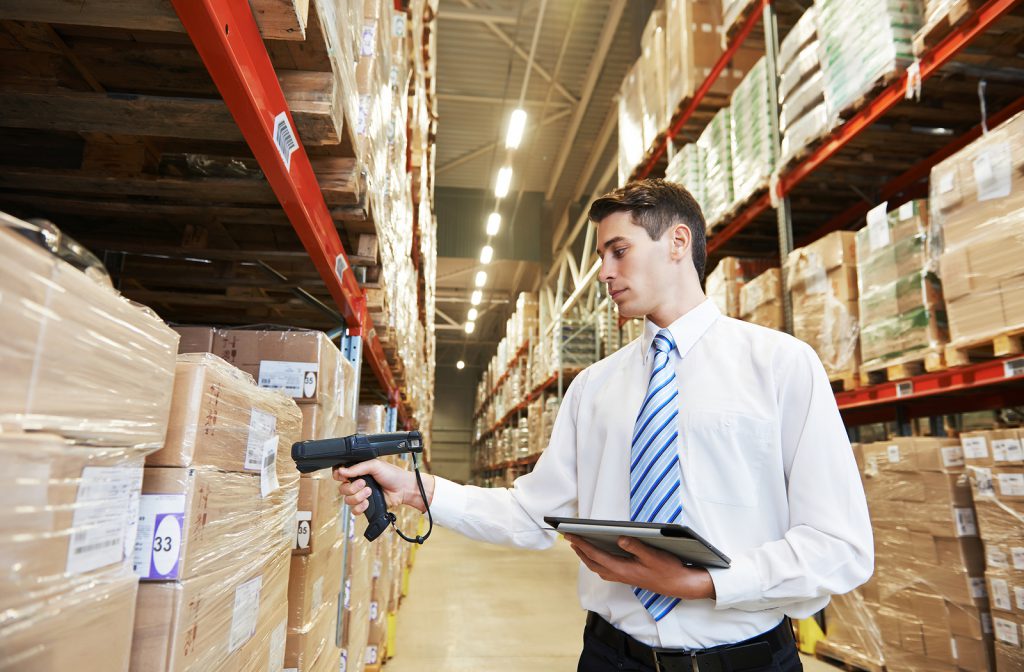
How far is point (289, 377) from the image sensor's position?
2.18m

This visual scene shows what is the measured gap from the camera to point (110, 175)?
2037mm

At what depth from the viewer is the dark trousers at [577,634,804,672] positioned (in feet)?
5.10

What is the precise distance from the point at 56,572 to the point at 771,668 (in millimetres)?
1411

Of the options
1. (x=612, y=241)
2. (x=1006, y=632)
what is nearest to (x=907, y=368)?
(x=1006, y=632)

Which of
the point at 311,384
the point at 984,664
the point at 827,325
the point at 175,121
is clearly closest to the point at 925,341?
the point at 827,325

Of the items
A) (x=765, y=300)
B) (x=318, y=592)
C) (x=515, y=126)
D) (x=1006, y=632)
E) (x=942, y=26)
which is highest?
(x=515, y=126)

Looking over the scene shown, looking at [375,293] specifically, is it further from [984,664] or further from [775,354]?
[984,664]

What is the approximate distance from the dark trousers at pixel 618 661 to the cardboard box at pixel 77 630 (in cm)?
109

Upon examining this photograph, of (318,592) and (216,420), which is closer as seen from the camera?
(216,420)

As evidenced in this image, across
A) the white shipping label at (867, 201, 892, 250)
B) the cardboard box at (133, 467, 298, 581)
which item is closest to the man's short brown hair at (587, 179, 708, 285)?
the cardboard box at (133, 467, 298, 581)

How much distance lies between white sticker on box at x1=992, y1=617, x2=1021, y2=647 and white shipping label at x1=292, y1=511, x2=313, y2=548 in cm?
312

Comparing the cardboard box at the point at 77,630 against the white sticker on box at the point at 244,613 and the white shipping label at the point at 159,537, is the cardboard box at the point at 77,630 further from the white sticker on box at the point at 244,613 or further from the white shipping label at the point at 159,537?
the white sticker on box at the point at 244,613

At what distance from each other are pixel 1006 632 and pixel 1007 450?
0.82m

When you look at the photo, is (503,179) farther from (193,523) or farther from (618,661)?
(193,523)
